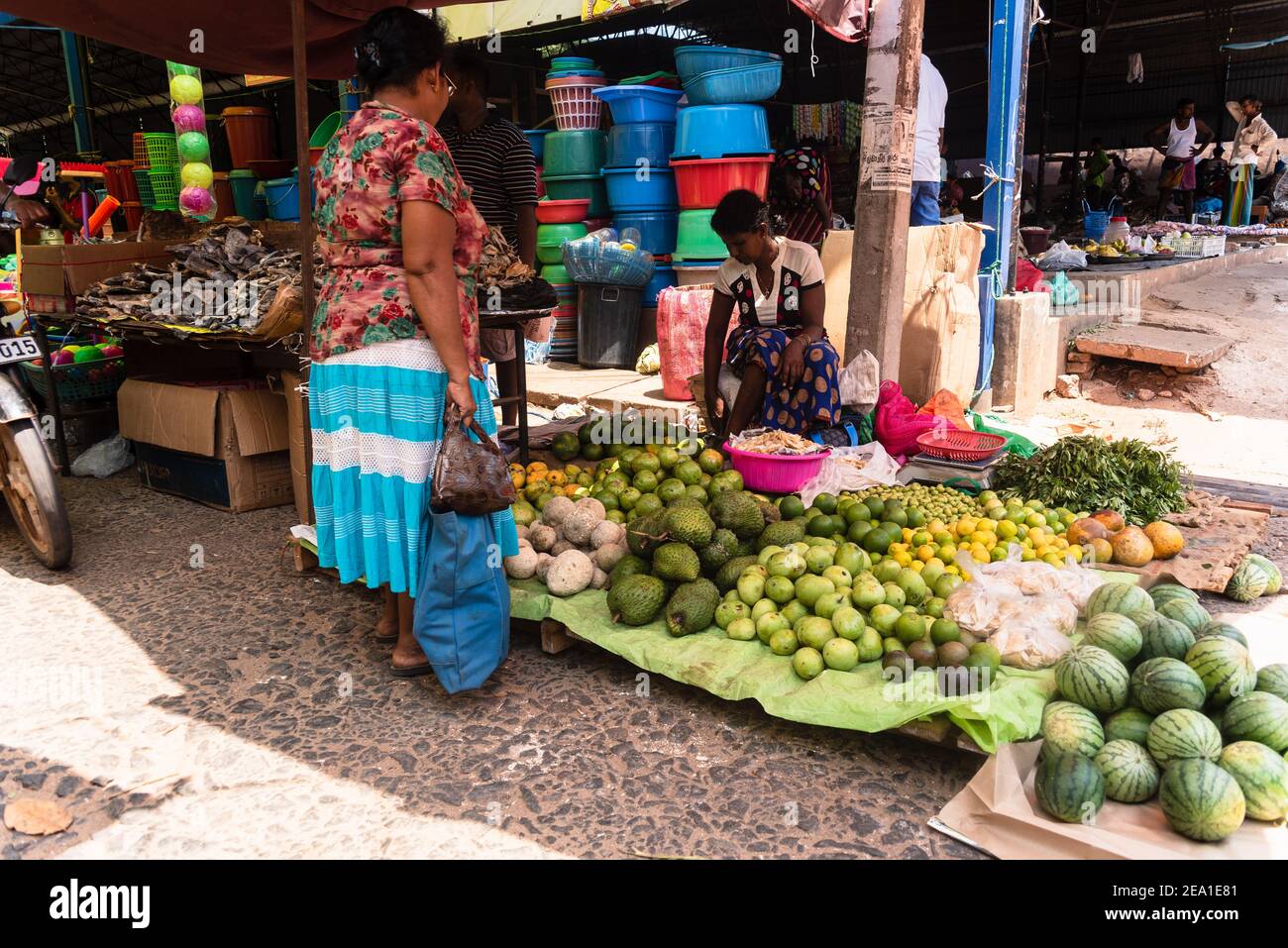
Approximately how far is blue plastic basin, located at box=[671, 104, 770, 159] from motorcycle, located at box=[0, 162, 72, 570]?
4597 mm

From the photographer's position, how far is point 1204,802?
81.2 inches

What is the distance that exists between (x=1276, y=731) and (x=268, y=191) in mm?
9098

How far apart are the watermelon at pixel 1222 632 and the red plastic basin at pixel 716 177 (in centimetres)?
483

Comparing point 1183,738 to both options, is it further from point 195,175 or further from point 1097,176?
point 1097,176

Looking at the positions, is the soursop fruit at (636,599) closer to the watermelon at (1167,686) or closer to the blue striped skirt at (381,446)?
the blue striped skirt at (381,446)

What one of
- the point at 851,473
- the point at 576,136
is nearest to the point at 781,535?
the point at 851,473

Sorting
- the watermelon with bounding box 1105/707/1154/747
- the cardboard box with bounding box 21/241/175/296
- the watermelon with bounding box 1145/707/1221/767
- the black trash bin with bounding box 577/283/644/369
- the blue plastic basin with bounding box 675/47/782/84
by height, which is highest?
the blue plastic basin with bounding box 675/47/782/84

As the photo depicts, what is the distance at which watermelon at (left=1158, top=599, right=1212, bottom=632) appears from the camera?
2.71 meters

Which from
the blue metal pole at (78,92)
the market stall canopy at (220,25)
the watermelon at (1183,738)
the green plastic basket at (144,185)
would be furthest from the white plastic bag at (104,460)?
the blue metal pole at (78,92)

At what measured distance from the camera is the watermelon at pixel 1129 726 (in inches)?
93.0

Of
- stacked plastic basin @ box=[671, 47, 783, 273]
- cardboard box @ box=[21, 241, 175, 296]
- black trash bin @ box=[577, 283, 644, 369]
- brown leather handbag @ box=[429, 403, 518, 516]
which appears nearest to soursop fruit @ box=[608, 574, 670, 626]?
brown leather handbag @ box=[429, 403, 518, 516]

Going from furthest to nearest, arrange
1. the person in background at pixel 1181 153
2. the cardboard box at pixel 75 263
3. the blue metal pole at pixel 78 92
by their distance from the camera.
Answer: the person in background at pixel 1181 153
the blue metal pole at pixel 78 92
the cardboard box at pixel 75 263

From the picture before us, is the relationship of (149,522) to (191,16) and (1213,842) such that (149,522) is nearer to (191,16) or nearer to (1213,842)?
(191,16)

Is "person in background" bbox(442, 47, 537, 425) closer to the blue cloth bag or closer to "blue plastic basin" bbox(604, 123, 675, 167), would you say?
the blue cloth bag
